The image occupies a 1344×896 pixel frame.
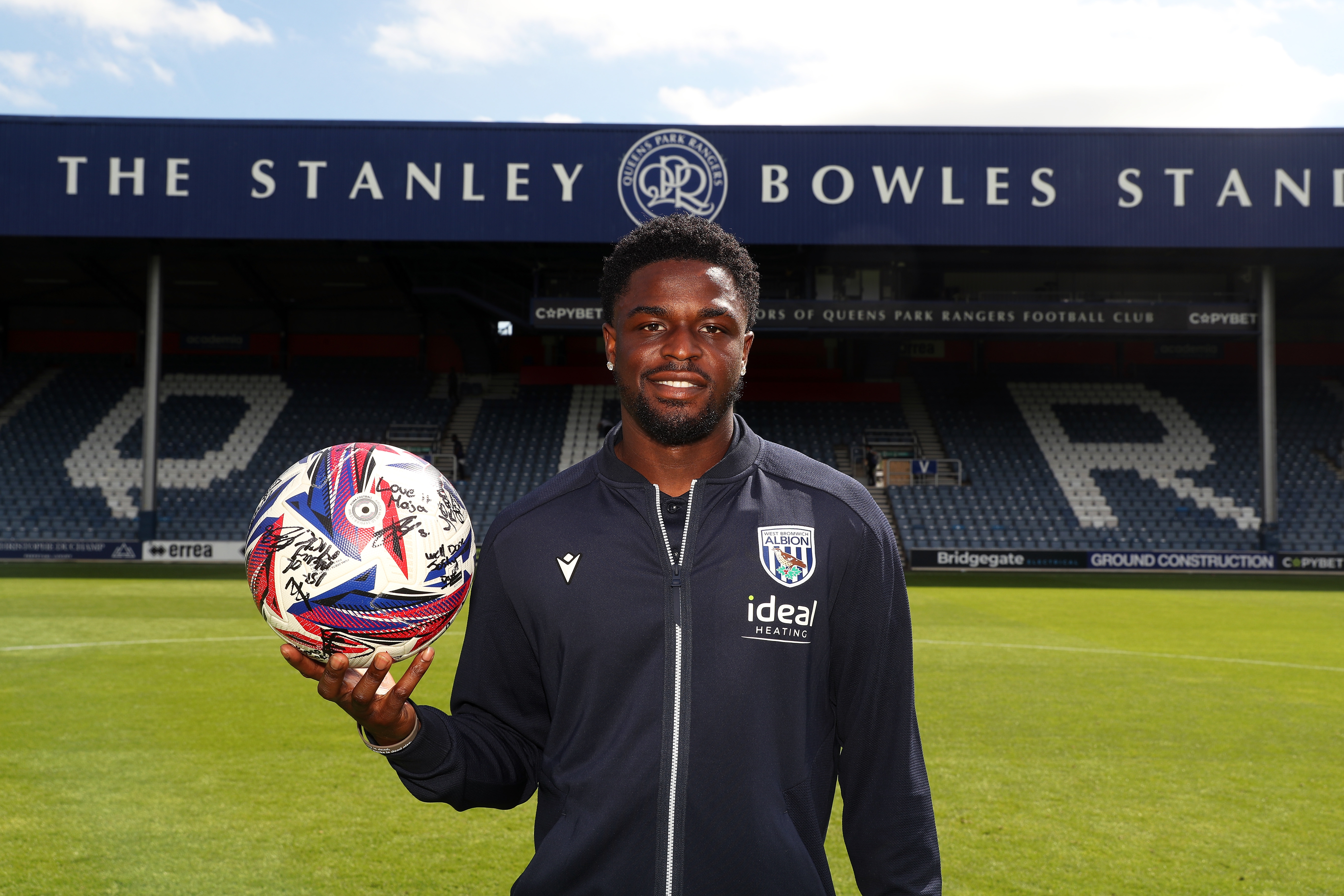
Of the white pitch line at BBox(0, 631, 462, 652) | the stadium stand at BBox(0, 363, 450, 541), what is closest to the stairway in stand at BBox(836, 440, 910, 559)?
the stadium stand at BBox(0, 363, 450, 541)

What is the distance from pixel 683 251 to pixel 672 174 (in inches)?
838

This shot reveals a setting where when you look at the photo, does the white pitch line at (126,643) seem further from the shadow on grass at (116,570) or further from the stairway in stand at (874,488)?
the stairway in stand at (874,488)

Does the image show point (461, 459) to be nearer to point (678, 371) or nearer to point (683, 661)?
point (678, 371)

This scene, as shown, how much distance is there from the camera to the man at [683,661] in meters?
1.83

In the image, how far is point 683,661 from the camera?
1.86 m

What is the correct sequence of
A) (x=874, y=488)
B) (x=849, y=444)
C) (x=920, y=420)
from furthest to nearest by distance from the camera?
(x=920, y=420)
(x=849, y=444)
(x=874, y=488)

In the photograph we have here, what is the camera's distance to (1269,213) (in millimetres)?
22141

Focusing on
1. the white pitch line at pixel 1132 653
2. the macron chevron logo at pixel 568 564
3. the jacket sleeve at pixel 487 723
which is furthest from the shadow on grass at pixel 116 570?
the macron chevron logo at pixel 568 564

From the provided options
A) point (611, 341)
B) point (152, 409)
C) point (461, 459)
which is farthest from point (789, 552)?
point (461, 459)

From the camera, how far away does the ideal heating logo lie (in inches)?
74.2

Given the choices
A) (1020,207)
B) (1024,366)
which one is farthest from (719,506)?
(1024,366)

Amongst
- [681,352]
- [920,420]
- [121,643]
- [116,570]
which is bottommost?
[116,570]

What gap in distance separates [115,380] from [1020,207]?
1004 inches

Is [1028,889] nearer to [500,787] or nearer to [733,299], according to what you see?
[500,787]
